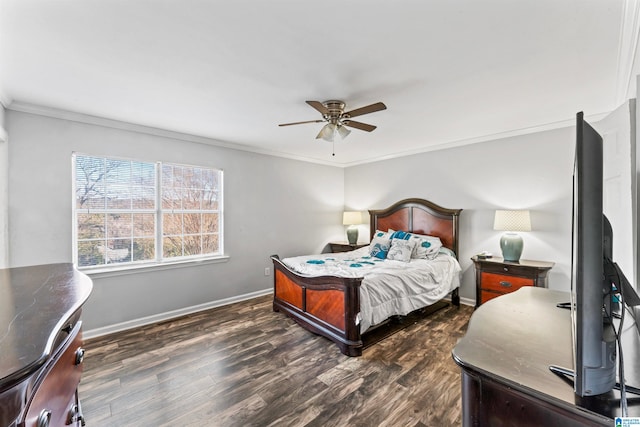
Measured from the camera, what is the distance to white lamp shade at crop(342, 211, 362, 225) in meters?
5.47

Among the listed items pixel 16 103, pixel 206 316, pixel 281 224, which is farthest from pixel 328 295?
pixel 16 103

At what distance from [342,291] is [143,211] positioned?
2725mm

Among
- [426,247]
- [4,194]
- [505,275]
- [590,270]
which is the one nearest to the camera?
[590,270]

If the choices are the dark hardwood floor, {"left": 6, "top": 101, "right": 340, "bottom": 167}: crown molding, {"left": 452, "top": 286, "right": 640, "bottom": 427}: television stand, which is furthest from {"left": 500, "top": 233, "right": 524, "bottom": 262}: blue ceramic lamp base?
{"left": 6, "top": 101, "right": 340, "bottom": 167}: crown molding

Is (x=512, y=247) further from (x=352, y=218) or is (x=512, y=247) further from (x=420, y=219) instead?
(x=352, y=218)

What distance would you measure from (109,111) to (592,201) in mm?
3873

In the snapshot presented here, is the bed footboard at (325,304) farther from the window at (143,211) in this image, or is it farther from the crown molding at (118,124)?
the crown molding at (118,124)

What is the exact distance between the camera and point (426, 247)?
404cm

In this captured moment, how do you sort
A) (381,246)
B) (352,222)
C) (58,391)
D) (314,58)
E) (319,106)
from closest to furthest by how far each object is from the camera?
(58,391) < (314,58) < (319,106) < (381,246) < (352,222)

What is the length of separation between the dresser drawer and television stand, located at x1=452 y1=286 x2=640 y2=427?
4.18ft

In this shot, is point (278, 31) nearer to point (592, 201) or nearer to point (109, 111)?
point (592, 201)

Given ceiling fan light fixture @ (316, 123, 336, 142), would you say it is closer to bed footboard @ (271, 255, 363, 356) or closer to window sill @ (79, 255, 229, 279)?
bed footboard @ (271, 255, 363, 356)

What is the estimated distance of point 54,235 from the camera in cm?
291

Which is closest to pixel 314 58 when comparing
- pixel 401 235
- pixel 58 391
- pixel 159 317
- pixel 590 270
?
pixel 590 270
